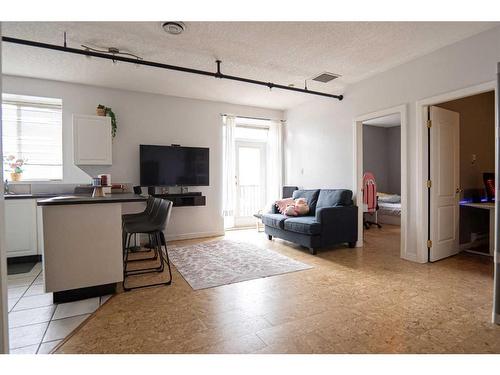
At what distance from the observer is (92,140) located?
394 cm

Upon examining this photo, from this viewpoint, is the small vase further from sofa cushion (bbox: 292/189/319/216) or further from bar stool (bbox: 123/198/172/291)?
sofa cushion (bbox: 292/189/319/216)

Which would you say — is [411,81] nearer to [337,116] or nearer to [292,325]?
[337,116]

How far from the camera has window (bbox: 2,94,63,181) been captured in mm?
3926

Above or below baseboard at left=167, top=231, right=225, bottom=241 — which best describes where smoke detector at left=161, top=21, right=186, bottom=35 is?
above

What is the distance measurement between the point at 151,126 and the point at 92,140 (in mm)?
1017

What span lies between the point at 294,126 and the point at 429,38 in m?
2.94

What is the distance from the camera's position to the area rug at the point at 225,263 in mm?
2902

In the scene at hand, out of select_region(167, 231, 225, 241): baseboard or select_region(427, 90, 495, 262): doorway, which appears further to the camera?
select_region(167, 231, 225, 241): baseboard

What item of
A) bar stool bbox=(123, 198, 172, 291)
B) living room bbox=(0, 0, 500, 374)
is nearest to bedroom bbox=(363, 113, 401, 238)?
living room bbox=(0, 0, 500, 374)

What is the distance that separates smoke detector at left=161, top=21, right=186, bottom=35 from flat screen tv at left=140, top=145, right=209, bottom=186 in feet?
7.35

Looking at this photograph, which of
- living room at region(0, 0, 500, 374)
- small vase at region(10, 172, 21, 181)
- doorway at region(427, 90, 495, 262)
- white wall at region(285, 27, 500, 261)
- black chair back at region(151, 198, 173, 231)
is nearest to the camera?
living room at region(0, 0, 500, 374)

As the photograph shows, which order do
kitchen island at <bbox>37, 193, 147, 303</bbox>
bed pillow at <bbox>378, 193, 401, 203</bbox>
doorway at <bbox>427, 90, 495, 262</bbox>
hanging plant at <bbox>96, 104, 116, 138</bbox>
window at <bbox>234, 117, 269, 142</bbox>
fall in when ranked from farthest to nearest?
bed pillow at <bbox>378, 193, 401, 203</bbox>, window at <bbox>234, 117, 269, 142</bbox>, hanging plant at <bbox>96, 104, 116, 138</bbox>, doorway at <bbox>427, 90, 495, 262</bbox>, kitchen island at <bbox>37, 193, 147, 303</bbox>

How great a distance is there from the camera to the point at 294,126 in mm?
5559
